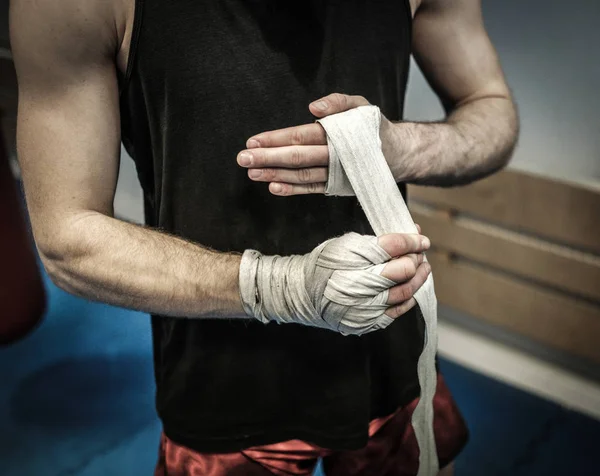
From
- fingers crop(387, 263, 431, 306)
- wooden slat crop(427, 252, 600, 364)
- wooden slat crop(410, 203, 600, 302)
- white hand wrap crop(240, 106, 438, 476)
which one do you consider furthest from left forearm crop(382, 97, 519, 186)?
wooden slat crop(427, 252, 600, 364)

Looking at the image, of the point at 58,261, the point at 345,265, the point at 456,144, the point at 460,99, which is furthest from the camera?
the point at 460,99

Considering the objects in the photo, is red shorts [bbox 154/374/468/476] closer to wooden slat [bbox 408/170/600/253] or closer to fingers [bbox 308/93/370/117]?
fingers [bbox 308/93/370/117]

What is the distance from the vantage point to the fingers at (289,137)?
2.61ft

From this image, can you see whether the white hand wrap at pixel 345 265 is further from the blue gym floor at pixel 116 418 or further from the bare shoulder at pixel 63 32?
the blue gym floor at pixel 116 418

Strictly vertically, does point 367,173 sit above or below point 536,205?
above

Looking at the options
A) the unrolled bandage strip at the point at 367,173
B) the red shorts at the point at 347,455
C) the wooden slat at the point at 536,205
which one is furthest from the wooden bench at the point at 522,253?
Result: the unrolled bandage strip at the point at 367,173

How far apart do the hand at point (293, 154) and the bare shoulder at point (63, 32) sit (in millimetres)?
238

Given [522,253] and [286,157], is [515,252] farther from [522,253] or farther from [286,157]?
[286,157]

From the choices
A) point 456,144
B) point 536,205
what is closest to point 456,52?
point 456,144

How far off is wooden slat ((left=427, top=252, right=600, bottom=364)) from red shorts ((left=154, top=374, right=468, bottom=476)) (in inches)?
36.2

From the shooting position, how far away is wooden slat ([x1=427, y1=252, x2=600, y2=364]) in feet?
6.50

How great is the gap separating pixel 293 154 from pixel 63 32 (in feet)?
A: 1.11

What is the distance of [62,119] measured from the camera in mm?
831

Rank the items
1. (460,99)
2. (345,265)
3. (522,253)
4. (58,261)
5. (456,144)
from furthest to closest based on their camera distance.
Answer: (522,253) < (460,99) < (456,144) < (58,261) < (345,265)
